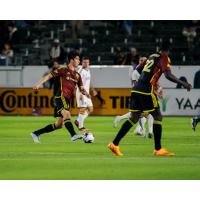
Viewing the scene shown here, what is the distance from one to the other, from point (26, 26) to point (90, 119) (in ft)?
35.2

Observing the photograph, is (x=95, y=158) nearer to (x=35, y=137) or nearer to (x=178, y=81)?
(x=178, y=81)

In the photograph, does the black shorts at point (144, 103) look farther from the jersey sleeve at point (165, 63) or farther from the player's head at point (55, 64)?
the player's head at point (55, 64)

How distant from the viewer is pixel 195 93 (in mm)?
33656

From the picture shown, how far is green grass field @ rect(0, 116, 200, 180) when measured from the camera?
593 inches

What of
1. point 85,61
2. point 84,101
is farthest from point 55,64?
point 85,61

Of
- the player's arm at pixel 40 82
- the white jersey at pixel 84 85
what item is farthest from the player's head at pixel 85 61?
the player's arm at pixel 40 82

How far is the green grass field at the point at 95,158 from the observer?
49.4ft

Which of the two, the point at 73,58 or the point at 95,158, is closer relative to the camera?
the point at 95,158

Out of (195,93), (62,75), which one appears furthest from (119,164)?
(195,93)

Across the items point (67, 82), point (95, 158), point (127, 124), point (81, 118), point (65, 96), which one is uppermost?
point (67, 82)

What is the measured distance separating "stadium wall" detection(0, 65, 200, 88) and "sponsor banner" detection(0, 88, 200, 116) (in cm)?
124

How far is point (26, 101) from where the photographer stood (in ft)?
113

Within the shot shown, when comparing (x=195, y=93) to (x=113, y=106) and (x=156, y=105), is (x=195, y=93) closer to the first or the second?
(x=113, y=106)

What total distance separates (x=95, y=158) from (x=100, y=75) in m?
18.5
